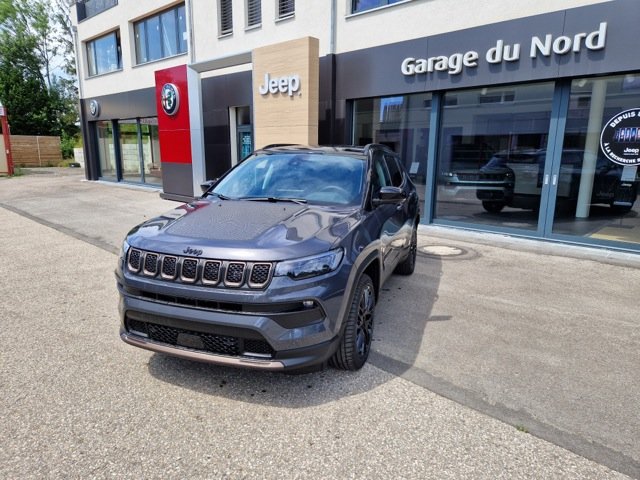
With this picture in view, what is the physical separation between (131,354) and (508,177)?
7.87 meters

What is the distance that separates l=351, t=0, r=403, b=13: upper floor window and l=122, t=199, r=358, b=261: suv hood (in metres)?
7.96

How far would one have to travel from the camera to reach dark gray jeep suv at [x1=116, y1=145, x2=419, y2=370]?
2697 millimetres

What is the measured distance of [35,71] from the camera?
42.7m

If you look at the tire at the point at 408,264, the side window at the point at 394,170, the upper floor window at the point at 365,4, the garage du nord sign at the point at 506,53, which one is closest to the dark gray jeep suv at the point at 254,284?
the side window at the point at 394,170

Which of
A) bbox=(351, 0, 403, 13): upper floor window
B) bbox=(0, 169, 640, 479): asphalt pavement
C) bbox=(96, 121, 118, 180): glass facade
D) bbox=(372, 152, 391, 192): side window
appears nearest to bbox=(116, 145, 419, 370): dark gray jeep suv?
bbox=(0, 169, 640, 479): asphalt pavement

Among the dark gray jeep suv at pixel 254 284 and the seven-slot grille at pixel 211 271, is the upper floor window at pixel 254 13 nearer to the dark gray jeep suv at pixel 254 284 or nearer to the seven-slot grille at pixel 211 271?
the dark gray jeep suv at pixel 254 284

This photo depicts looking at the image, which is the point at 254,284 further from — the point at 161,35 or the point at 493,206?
the point at 161,35

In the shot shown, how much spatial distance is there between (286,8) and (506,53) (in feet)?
20.8

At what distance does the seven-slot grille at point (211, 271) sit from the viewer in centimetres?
270

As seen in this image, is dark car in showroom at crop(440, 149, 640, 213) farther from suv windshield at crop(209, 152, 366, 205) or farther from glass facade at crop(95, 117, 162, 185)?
glass facade at crop(95, 117, 162, 185)

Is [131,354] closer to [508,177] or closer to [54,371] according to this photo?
[54,371]

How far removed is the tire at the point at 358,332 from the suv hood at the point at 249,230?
20.3 inches

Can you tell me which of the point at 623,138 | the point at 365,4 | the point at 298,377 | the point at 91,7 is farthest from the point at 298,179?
the point at 91,7

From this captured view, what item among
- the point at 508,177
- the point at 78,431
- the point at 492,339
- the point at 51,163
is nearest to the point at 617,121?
the point at 508,177
